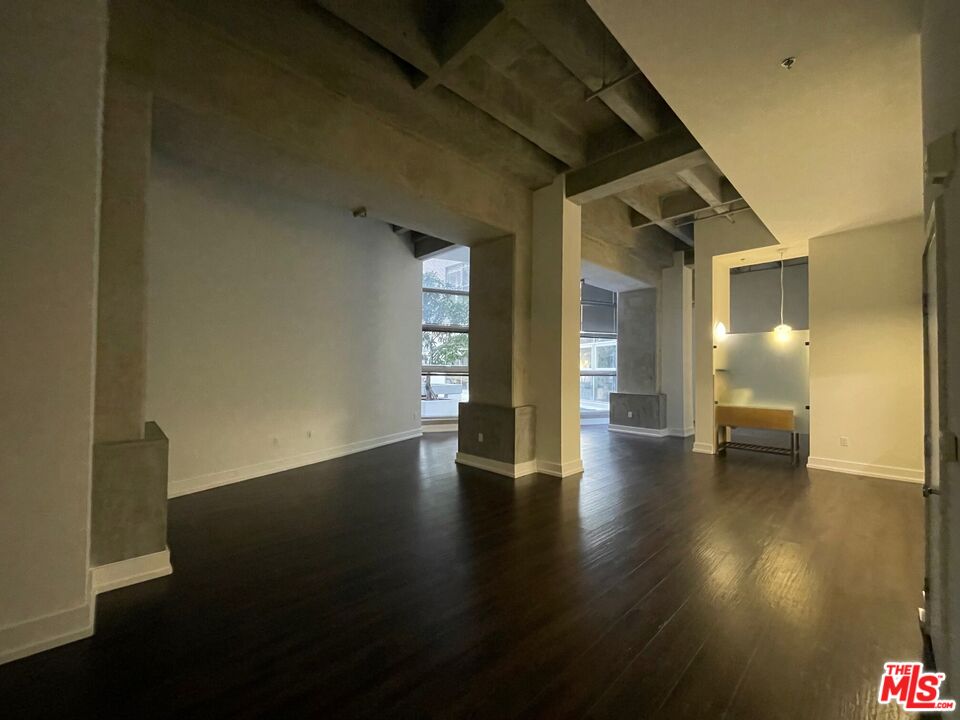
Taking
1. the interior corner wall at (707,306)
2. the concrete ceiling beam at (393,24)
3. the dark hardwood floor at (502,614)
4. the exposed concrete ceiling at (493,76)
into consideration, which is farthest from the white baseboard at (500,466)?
the concrete ceiling beam at (393,24)

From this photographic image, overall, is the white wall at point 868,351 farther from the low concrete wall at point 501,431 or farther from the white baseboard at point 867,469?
the low concrete wall at point 501,431

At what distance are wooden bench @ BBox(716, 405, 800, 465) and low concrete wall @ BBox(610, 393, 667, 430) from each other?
160 cm

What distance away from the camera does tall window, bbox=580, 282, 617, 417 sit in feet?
34.1

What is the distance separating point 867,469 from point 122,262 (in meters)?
7.70

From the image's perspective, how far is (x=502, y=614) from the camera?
2156 mm

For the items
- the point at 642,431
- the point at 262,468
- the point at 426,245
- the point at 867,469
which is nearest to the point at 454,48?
the point at 426,245

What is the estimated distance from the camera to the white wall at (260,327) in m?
4.10

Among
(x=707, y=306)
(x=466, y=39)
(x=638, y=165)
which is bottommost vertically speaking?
(x=707, y=306)

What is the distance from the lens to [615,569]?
8.72 ft

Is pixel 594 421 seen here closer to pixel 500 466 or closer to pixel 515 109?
pixel 500 466

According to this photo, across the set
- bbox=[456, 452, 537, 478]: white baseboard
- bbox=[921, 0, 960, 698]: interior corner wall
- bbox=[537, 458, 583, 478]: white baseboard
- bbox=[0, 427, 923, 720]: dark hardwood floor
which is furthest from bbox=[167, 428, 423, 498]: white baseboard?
bbox=[921, 0, 960, 698]: interior corner wall

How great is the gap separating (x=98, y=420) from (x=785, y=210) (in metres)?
6.41

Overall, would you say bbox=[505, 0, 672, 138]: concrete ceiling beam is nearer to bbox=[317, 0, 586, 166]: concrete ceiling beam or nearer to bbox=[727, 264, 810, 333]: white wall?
bbox=[317, 0, 586, 166]: concrete ceiling beam

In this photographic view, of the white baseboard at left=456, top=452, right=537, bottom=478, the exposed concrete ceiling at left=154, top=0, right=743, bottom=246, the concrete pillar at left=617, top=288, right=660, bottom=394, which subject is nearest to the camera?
the exposed concrete ceiling at left=154, top=0, right=743, bottom=246
